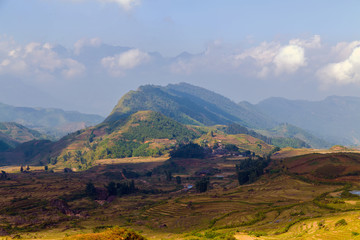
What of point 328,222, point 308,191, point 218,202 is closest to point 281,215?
point 328,222

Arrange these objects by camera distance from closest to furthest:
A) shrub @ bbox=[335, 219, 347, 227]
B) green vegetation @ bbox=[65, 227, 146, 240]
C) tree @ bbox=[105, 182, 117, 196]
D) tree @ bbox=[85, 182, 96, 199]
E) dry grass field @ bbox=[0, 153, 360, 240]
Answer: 1. green vegetation @ bbox=[65, 227, 146, 240]
2. shrub @ bbox=[335, 219, 347, 227]
3. dry grass field @ bbox=[0, 153, 360, 240]
4. tree @ bbox=[85, 182, 96, 199]
5. tree @ bbox=[105, 182, 117, 196]

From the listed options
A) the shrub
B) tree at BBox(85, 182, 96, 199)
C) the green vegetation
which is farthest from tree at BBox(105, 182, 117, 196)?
the shrub

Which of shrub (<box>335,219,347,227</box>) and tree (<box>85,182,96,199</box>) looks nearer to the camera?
shrub (<box>335,219,347,227</box>)

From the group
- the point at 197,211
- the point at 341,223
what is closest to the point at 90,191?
the point at 197,211

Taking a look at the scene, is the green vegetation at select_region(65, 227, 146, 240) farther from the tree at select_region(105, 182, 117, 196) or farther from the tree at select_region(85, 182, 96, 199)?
the tree at select_region(105, 182, 117, 196)

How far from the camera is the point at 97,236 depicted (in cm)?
3559

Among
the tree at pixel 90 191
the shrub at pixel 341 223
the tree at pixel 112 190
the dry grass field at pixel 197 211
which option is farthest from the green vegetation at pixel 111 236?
the tree at pixel 112 190

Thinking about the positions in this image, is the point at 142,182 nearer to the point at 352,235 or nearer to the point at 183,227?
the point at 183,227

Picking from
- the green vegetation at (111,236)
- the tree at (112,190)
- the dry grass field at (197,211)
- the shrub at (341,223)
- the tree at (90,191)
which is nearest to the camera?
the green vegetation at (111,236)

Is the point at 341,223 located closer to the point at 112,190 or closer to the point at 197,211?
the point at 197,211

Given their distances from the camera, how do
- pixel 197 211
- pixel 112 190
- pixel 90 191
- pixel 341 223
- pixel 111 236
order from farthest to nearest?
pixel 112 190 → pixel 90 191 → pixel 197 211 → pixel 341 223 → pixel 111 236

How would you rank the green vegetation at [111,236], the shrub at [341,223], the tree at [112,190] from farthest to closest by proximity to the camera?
the tree at [112,190] → the shrub at [341,223] → the green vegetation at [111,236]

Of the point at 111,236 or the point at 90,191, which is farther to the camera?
the point at 90,191

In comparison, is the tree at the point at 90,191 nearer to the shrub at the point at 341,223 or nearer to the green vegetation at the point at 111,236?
the green vegetation at the point at 111,236
